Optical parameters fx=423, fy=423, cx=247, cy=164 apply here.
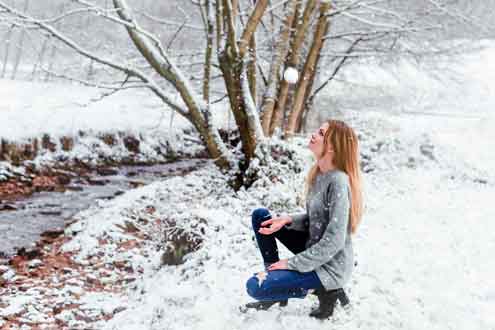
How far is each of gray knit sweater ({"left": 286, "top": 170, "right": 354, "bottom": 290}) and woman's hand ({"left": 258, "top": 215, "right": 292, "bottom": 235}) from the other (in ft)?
0.62

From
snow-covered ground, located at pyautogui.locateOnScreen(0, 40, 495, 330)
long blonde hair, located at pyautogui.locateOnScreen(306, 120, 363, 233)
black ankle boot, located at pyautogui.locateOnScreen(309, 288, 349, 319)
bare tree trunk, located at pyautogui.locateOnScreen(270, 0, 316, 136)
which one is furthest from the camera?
bare tree trunk, located at pyautogui.locateOnScreen(270, 0, 316, 136)

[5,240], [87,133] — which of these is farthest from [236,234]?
[87,133]

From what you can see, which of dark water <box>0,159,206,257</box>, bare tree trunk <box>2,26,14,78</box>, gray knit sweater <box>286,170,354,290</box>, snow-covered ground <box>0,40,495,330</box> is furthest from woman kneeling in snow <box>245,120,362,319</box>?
bare tree trunk <box>2,26,14,78</box>

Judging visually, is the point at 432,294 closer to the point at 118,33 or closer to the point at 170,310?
the point at 170,310

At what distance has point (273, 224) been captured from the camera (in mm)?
3260

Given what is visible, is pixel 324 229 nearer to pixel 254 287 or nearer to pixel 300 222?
pixel 300 222

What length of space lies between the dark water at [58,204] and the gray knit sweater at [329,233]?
4823 mm

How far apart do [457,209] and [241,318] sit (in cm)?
511

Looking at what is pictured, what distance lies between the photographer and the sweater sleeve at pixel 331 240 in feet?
9.70

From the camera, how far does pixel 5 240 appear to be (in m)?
6.43

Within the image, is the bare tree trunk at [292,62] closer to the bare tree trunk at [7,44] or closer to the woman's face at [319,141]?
the bare tree trunk at [7,44]

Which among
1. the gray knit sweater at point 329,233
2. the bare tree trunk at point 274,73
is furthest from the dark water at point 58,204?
the gray knit sweater at point 329,233

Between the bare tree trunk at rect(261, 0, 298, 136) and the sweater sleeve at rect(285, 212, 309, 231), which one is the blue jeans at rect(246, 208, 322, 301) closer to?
the sweater sleeve at rect(285, 212, 309, 231)

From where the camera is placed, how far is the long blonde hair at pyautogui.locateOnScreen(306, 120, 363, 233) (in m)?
3.12
